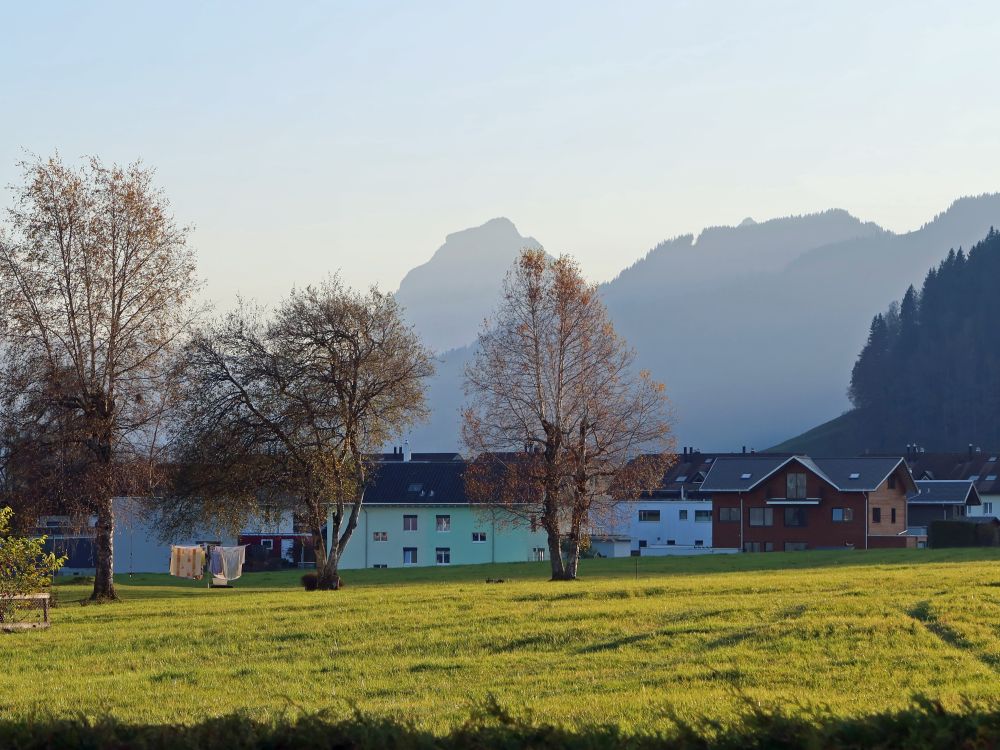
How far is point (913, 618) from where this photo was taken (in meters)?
26.3

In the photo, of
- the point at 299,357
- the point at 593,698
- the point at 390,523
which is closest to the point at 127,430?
the point at 299,357

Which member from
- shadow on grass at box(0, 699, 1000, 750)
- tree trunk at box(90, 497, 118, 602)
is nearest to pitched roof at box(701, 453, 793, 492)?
tree trunk at box(90, 497, 118, 602)

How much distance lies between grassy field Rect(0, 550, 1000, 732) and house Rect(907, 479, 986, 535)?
315 feet

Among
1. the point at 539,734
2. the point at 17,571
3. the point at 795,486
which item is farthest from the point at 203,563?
the point at 795,486

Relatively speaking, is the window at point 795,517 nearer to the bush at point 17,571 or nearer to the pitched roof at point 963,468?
the pitched roof at point 963,468

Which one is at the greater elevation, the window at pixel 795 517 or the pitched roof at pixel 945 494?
the pitched roof at pixel 945 494

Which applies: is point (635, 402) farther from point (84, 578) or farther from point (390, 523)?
point (390, 523)

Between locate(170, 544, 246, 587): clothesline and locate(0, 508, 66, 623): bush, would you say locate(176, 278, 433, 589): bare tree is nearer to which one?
→ locate(170, 544, 246, 587): clothesline

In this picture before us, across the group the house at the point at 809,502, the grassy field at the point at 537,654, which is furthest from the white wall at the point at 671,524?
the grassy field at the point at 537,654

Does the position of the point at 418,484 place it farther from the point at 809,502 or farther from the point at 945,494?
the point at 945,494

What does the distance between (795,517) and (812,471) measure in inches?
165

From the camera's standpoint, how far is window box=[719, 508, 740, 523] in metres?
110

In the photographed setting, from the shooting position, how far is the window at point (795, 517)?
106375 millimetres

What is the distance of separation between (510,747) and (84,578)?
60998 millimetres
